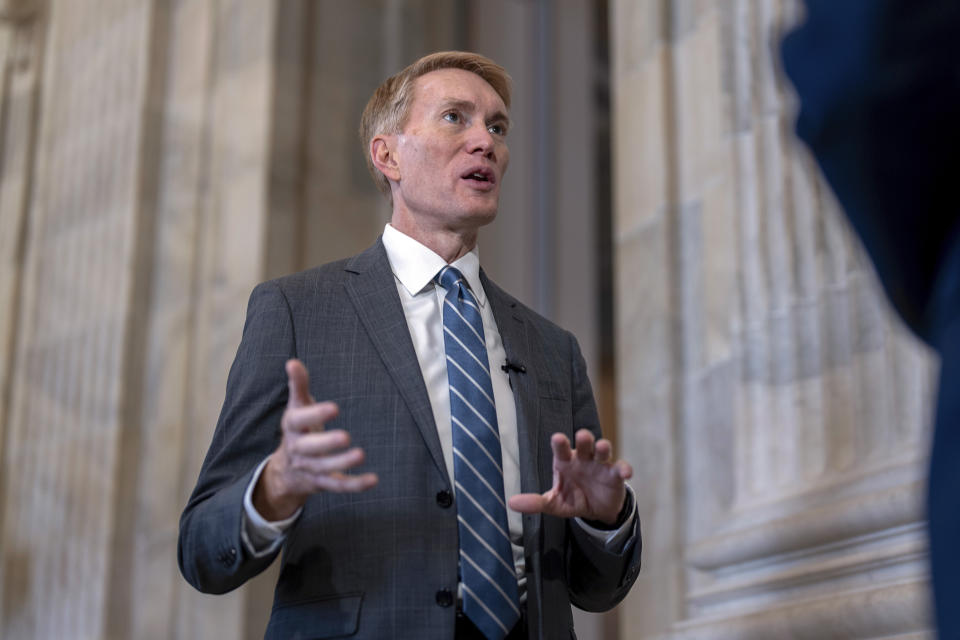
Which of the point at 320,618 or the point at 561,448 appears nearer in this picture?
the point at 561,448

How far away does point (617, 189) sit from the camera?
15.4 ft

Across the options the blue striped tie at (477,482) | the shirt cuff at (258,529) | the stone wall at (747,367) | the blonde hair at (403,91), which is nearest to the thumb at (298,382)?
the shirt cuff at (258,529)

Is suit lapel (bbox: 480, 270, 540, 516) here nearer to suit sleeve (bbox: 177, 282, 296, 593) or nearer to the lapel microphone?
the lapel microphone

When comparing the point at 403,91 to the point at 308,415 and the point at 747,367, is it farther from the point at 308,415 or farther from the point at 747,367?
the point at 747,367

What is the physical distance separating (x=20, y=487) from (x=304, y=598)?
4.67 metres

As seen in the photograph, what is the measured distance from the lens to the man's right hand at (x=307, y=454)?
181cm

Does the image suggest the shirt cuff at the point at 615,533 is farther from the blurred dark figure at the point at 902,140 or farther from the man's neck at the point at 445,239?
the blurred dark figure at the point at 902,140

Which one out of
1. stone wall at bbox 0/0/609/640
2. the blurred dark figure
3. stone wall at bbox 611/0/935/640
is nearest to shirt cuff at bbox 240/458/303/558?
the blurred dark figure

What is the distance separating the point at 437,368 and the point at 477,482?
27cm

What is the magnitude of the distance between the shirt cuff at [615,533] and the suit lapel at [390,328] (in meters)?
0.31

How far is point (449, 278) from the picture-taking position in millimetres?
2570

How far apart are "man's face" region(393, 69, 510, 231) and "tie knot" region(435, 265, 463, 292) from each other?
13 centimetres

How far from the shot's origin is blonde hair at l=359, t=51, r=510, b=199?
2.86 metres

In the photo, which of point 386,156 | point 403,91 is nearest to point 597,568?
point 386,156
